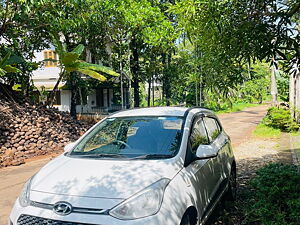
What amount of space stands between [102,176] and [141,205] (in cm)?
61

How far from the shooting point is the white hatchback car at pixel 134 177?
279 cm

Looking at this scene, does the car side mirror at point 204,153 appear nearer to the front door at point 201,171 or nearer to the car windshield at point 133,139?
the front door at point 201,171

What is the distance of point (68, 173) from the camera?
3.37 metres

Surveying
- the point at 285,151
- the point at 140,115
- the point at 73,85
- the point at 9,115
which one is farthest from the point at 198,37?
the point at 73,85

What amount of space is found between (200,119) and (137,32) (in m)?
15.4

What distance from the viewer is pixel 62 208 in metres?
2.81

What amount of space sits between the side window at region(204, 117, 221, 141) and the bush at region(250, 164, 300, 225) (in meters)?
1.02

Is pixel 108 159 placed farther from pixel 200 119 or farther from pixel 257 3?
pixel 257 3

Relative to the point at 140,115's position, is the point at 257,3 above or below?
above

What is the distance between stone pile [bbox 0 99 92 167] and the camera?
10609 mm

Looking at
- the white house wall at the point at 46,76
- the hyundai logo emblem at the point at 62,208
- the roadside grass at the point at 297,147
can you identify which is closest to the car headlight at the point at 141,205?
the hyundai logo emblem at the point at 62,208

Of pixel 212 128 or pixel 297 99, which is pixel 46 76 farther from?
pixel 212 128

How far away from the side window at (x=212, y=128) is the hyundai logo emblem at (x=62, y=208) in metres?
2.72

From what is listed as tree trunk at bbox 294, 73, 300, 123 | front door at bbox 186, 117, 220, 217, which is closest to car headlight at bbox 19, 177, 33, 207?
front door at bbox 186, 117, 220, 217
